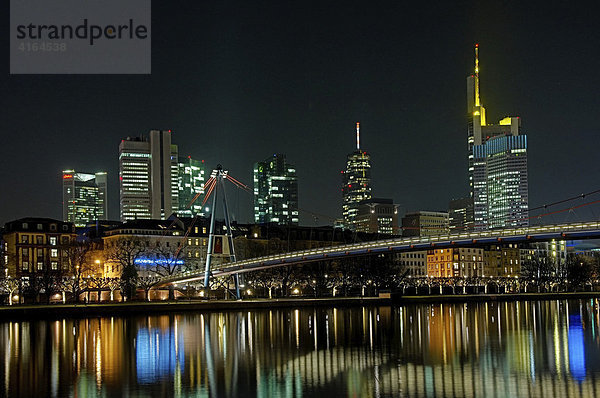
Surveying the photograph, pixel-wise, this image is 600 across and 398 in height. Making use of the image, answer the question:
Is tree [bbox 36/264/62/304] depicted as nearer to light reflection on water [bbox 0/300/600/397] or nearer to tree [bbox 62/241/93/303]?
tree [bbox 62/241/93/303]

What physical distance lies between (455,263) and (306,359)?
13788 centimetres

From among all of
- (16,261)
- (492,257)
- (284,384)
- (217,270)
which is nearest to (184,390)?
(284,384)

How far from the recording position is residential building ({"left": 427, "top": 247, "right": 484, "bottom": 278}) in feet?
545

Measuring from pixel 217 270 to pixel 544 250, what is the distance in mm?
129780

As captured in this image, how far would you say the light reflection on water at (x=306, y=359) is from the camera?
2491 cm

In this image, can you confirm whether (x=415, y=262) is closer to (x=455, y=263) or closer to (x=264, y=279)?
(x=455, y=263)

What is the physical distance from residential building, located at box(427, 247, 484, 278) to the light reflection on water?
4417 inches

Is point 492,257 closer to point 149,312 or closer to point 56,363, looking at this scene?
point 149,312

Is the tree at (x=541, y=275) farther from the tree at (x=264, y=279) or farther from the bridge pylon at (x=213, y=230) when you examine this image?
the bridge pylon at (x=213, y=230)

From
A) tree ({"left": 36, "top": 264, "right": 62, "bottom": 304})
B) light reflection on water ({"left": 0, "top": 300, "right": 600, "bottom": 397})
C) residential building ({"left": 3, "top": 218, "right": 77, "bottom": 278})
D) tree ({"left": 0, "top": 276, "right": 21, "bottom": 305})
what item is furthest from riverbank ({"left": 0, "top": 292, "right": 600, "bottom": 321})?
residential building ({"left": 3, "top": 218, "right": 77, "bottom": 278})

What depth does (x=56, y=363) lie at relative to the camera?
3228 cm

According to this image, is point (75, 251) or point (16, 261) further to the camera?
point (16, 261)

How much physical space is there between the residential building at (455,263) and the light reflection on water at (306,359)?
112 m

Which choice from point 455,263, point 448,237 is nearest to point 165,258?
point 448,237
